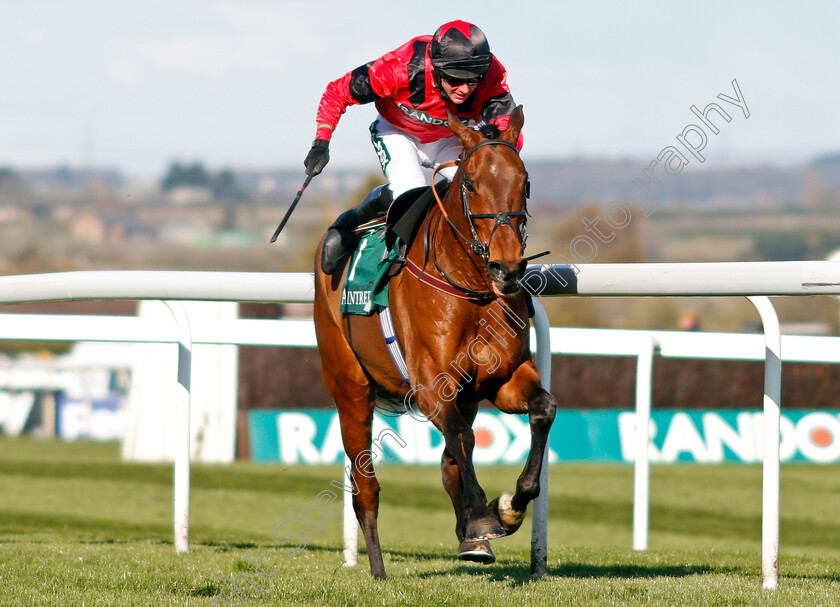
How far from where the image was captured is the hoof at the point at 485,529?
3658 mm

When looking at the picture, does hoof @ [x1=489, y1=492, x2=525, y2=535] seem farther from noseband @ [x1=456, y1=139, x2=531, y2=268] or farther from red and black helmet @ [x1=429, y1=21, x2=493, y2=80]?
red and black helmet @ [x1=429, y1=21, x2=493, y2=80]

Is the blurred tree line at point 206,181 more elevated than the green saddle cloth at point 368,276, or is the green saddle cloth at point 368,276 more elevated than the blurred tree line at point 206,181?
the blurred tree line at point 206,181

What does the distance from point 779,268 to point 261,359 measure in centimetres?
1208

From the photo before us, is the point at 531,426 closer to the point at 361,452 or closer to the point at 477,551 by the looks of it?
the point at 477,551

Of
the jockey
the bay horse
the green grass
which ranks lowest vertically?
the green grass

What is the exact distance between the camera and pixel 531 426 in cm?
384

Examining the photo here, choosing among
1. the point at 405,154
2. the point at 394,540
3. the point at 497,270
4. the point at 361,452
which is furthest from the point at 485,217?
the point at 394,540

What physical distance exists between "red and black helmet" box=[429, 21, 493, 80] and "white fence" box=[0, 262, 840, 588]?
85 cm

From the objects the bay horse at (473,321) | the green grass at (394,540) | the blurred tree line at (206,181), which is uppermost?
the blurred tree line at (206,181)

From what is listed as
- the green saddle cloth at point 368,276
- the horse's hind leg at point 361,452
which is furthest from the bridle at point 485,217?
the horse's hind leg at point 361,452

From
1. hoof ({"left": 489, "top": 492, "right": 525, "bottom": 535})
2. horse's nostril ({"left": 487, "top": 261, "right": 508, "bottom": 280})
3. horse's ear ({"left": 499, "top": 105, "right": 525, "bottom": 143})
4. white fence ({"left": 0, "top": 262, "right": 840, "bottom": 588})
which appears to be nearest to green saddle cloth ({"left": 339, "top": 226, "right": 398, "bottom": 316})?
white fence ({"left": 0, "top": 262, "right": 840, "bottom": 588})

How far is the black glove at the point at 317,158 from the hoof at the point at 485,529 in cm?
178

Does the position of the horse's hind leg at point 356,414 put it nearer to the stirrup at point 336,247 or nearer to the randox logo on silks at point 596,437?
the stirrup at point 336,247

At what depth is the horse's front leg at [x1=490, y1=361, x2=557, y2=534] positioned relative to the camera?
12.4 ft
